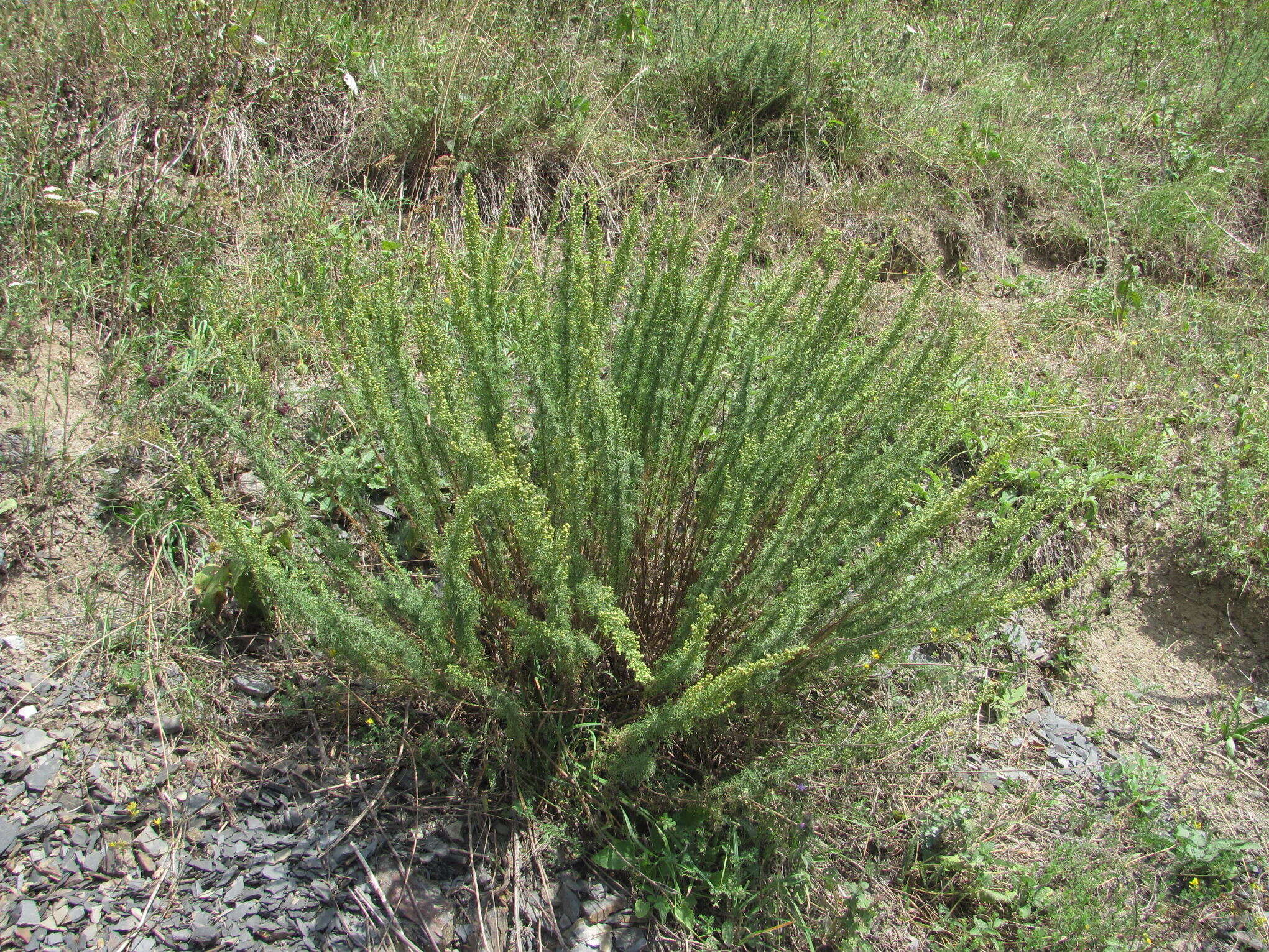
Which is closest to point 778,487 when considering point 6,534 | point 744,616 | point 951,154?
point 744,616

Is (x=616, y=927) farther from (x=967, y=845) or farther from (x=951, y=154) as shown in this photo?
(x=951, y=154)

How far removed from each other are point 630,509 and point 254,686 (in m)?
1.26

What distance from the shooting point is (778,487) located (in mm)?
2359

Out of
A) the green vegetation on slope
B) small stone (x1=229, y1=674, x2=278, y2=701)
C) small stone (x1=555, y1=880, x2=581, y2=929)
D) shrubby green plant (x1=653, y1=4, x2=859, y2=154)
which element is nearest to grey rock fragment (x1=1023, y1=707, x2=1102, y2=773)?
the green vegetation on slope

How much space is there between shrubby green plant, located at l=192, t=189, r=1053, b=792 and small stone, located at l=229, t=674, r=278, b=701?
213mm

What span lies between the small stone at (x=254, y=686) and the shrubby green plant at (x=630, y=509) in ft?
0.70

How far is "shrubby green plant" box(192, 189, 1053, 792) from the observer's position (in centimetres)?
201

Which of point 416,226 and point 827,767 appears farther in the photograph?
point 416,226

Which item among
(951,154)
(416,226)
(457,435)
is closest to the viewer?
(457,435)

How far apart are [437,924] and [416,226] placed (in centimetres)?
304

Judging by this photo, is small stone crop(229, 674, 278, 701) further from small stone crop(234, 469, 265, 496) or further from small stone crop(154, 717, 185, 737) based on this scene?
small stone crop(234, 469, 265, 496)

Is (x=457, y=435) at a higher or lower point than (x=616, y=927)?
higher

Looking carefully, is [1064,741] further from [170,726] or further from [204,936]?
[170,726]

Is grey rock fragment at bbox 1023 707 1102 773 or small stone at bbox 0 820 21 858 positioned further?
grey rock fragment at bbox 1023 707 1102 773
